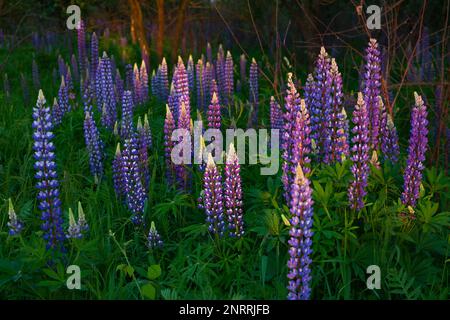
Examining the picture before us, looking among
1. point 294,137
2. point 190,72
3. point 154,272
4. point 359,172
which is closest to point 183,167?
point 294,137

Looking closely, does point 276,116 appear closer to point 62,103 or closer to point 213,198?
point 213,198

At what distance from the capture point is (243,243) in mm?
3871

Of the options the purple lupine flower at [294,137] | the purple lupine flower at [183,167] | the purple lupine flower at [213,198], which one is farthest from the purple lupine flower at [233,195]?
the purple lupine flower at [183,167]

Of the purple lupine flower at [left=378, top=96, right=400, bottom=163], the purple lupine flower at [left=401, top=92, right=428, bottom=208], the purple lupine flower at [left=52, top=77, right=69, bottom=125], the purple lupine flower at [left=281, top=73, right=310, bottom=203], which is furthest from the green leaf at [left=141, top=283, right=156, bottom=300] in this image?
the purple lupine flower at [left=52, top=77, right=69, bottom=125]

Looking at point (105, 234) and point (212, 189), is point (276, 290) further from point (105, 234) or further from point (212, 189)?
point (105, 234)

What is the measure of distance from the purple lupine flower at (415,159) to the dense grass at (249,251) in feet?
0.32

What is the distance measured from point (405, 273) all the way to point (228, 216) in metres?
1.18

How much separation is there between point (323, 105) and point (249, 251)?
45.1 inches

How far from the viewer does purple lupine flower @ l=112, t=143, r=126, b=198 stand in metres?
4.39

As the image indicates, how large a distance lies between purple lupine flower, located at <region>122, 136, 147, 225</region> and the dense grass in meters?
0.12

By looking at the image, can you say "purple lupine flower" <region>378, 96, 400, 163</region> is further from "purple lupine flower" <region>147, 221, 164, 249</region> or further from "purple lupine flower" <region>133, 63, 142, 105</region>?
"purple lupine flower" <region>133, 63, 142, 105</region>

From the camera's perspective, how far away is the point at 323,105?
13.5 feet

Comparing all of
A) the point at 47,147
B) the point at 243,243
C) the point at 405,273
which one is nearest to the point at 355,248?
the point at 405,273

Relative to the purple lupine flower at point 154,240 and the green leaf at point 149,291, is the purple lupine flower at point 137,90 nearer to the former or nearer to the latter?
the purple lupine flower at point 154,240
